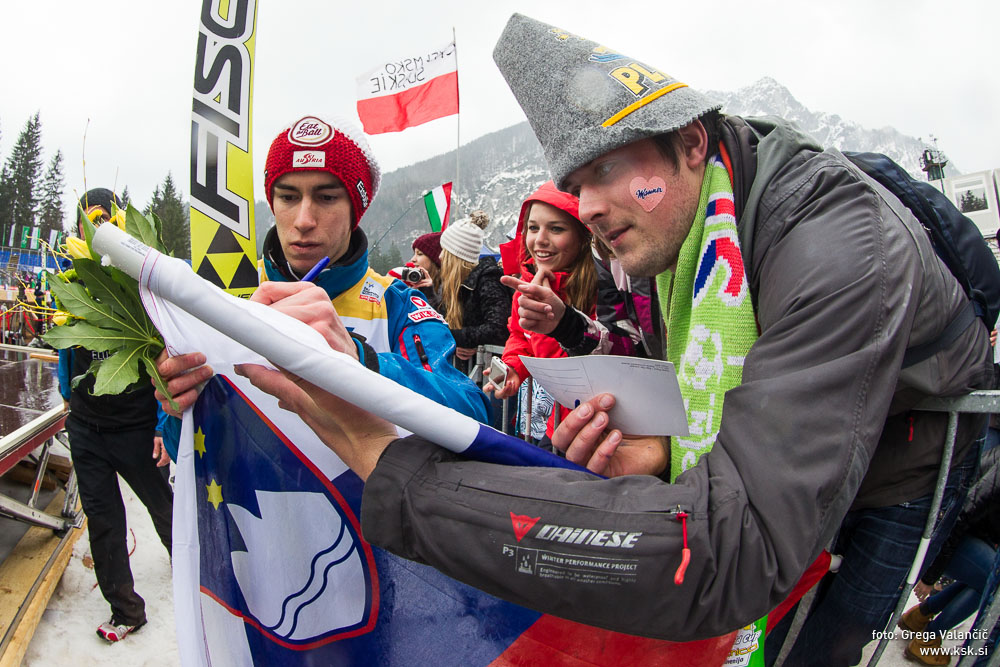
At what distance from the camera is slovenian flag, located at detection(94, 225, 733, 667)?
1.24 m

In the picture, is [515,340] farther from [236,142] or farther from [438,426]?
[438,426]

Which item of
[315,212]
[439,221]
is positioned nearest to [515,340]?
[315,212]

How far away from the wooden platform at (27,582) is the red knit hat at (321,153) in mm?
2910

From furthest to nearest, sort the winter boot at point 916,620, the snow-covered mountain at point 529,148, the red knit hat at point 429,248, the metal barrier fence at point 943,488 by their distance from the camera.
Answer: the snow-covered mountain at point 529,148
the red knit hat at point 429,248
the winter boot at point 916,620
the metal barrier fence at point 943,488

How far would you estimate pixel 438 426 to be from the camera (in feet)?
3.24

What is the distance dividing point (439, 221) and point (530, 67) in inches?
333

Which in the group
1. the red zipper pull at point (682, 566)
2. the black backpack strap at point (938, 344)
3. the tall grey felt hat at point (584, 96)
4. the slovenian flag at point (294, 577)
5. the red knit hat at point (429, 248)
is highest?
the tall grey felt hat at point (584, 96)

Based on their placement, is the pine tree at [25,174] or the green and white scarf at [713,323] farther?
the pine tree at [25,174]

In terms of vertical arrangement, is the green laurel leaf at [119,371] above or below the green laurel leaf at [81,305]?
below

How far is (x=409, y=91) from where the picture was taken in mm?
9047

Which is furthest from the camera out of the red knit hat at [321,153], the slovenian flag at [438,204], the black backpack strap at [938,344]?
the slovenian flag at [438,204]

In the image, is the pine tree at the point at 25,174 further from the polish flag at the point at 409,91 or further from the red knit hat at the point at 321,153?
the red knit hat at the point at 321,153

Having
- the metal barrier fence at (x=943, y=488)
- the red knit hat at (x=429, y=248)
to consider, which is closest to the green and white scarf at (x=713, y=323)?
the metal barrier fence at (x=943, y=488)

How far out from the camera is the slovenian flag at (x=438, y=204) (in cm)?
974
